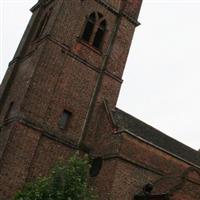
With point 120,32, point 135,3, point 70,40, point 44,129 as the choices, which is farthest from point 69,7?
point 44,129

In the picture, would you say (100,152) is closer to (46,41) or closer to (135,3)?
(46,41)

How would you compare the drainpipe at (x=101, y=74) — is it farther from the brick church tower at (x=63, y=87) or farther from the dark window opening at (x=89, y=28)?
the dark window opening at (x=89, y=28)

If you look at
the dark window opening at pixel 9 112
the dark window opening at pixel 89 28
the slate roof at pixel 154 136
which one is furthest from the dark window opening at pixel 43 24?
the slate roof at pixel 154 136

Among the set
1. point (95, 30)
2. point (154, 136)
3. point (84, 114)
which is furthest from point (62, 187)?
point (95, 30)

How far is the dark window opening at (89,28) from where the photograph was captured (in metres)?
25.3

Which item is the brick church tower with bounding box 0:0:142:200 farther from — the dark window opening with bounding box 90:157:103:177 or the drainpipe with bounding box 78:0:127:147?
the dark window opening with bounding box 90:157:103:177

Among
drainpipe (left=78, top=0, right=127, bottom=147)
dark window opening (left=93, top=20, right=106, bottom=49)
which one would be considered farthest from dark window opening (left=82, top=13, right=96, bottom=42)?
drainpipe (left=78, top=0, right=127, bottom=147)

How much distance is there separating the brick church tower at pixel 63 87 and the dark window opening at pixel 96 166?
32 centimetres

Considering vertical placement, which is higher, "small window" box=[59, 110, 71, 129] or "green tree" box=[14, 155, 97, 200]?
"small window" box=[59, 110, 71, 129]

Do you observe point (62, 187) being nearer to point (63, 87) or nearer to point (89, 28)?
point (63, 87)

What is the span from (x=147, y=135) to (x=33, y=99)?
7442 mm

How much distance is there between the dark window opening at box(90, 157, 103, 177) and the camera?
21.3 meters

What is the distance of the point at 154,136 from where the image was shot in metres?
24.7

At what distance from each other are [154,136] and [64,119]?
19.9ft
